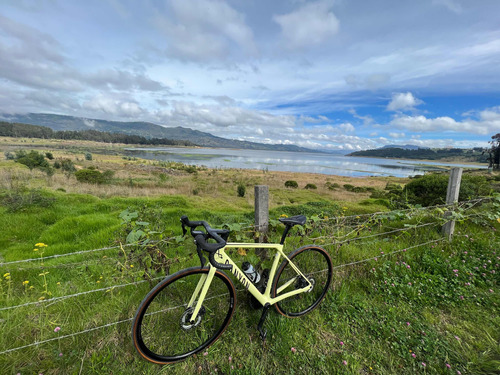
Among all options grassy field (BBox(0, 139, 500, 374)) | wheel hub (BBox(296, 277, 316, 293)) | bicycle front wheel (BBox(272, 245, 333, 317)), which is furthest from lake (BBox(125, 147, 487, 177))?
wheel hub (BBox(296, 277, 316, 293))

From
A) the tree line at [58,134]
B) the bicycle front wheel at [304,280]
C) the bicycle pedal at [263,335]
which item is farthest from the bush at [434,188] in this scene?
the tree line at [58,134]

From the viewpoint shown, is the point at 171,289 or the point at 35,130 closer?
the point at 171,289

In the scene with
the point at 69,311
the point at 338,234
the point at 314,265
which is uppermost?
the point at 338,234

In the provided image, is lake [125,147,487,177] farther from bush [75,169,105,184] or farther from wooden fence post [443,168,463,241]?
wooden fence post [443,168,463,241]

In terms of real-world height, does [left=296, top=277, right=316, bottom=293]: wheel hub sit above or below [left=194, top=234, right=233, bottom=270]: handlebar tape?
below

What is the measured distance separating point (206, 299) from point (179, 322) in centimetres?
39

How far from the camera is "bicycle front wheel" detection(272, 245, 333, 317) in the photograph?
9.13ft

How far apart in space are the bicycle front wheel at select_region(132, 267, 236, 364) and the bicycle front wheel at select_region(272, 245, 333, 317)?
71cm

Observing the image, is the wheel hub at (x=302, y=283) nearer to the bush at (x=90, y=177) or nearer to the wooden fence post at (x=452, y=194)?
the wooden fence post at (x=452, y=194)

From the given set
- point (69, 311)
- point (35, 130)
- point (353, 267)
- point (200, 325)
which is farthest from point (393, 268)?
point (35, 130)

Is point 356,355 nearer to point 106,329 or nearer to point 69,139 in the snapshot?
point 106,329

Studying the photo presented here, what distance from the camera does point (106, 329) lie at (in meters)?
2.30

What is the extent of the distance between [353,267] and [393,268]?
2.39 feet

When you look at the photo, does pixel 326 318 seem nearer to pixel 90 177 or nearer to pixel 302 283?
pixel 302 283
